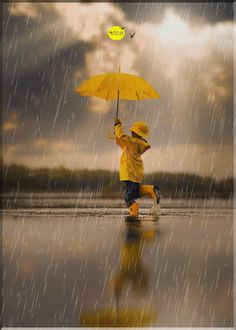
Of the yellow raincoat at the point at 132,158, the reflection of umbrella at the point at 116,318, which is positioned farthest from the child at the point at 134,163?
the reflection of umbrella at the point at 116,318

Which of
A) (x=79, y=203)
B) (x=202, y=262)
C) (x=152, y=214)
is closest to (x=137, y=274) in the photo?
(x=202, y=262)

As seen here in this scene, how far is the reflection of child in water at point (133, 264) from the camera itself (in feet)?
16.5

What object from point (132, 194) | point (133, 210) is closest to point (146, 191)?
point (132, 194)

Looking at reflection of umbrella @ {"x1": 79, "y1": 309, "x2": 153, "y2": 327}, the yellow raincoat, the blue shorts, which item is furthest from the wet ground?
the yellow raincoat

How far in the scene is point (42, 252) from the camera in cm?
676

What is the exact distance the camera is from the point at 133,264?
6.00 meters

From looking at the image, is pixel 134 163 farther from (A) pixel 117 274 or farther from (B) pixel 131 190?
(A) pixel 117 274

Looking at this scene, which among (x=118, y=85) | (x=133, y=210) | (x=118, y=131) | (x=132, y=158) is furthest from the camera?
(x=133, y=210)

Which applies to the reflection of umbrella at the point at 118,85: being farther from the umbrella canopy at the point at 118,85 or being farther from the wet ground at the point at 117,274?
the wet ground at the point at 117,274

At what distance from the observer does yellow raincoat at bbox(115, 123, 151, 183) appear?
423 inches

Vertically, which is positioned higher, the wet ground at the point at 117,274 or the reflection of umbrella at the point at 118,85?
the reflection of umbrella at the point at 118,85

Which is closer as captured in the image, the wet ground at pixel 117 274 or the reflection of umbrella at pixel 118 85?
the wet ground at pixel 117 274

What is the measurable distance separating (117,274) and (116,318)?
141 centimetres

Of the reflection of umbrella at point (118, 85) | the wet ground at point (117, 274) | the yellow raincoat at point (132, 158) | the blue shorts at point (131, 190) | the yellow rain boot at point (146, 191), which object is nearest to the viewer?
the wet ground at point (117, 274)
